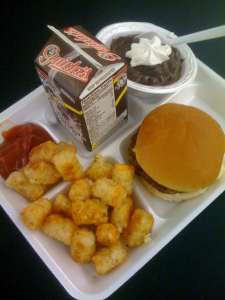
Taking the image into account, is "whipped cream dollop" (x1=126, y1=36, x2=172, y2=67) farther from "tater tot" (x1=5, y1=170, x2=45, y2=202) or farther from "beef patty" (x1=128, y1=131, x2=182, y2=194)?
"tater tot" (x1=5, y1=170, x2=45, y2=202)

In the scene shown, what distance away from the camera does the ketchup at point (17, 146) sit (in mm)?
1346

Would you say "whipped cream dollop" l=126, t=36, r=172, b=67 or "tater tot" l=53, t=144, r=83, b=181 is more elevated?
"whipped cream dollop" l=126, t=36, r=172, b=67

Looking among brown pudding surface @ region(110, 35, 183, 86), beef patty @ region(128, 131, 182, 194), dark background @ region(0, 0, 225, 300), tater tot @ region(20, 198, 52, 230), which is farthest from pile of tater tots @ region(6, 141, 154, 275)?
brown pudding surface @ region(110, 35, 183, 86)

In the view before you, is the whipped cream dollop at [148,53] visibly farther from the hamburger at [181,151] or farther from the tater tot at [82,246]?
the tater tot at [82,246]

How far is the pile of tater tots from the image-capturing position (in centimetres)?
112

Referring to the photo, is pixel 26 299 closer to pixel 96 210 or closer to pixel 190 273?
pixel 96 210

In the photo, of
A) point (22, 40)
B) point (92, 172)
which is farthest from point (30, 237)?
point (22, 40)

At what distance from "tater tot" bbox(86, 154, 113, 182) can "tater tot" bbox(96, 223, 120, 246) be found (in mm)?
249

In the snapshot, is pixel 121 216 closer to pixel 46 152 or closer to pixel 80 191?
pixel 80 191

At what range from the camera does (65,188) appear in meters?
1.33

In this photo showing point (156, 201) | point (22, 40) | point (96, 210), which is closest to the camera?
point (96, 210)

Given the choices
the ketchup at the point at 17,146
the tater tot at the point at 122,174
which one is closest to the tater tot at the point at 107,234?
the tater tot at the point at 122,174

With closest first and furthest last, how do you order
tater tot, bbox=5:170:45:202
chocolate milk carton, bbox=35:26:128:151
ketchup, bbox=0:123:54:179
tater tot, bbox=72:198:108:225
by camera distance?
chocolate milk carton, bbox=35:26:128:151 < tater tot, bbox=72:198:108:225 < tater tot, bbox=5:170:45:202 < ketchup, bbox=0:123:54:179

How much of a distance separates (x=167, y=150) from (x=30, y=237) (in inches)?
28.1
